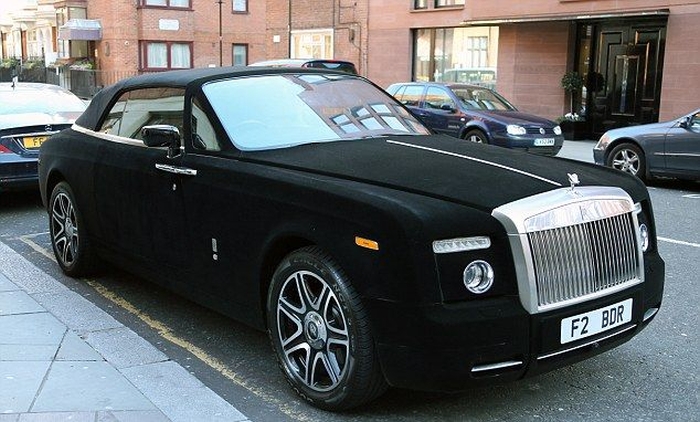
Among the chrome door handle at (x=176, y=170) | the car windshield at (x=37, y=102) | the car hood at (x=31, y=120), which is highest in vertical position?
the car windshield at (x=37, y=102)

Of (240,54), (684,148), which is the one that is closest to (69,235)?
(684,148)

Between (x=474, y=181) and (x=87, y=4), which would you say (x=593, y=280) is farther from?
(x=87, y=4)

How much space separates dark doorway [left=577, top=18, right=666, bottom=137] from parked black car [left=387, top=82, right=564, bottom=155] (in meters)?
4.85

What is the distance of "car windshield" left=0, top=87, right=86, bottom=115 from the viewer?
966cm

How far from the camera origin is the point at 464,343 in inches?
132

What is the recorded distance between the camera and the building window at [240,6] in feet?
148

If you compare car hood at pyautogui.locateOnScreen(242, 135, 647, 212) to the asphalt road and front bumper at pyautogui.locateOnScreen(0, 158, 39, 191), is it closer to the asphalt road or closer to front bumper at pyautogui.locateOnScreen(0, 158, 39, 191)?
the asphalt road

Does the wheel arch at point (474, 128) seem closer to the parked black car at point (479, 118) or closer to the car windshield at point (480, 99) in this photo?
the parked black car at point (479, 118)

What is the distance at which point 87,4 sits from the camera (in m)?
44.1

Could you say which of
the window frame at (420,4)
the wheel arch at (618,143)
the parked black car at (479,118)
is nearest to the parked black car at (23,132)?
the parked black car at (479,118)

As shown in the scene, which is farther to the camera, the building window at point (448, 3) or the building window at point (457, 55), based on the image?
the building window at point (448, 3)

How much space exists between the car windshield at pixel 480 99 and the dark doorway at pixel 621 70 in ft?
15.9

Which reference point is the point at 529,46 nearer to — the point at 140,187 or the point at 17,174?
the point at 17,174

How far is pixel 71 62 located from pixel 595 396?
145ft
